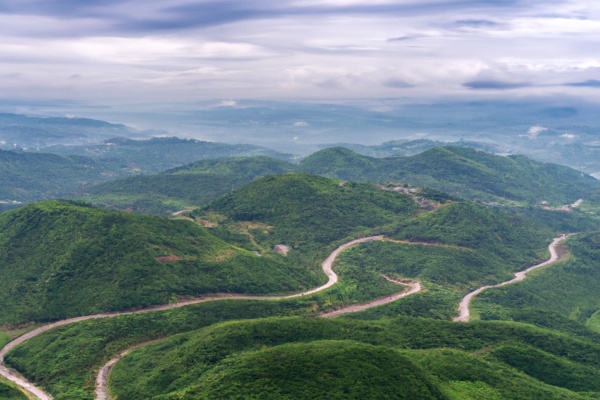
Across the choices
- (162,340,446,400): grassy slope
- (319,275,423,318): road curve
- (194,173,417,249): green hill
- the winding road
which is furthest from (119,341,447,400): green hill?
(194,173,417,249): green hill

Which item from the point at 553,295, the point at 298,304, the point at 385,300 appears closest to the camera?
the point at 298,304

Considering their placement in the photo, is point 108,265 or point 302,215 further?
point 302,215

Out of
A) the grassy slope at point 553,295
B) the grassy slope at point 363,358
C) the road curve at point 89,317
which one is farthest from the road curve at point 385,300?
the grassy slope at point 363,358

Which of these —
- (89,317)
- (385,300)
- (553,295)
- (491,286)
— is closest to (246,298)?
(89,317)

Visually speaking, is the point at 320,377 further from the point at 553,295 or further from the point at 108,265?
the point at 553,295

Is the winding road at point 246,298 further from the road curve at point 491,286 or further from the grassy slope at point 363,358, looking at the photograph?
the grassy slope at point 363,358

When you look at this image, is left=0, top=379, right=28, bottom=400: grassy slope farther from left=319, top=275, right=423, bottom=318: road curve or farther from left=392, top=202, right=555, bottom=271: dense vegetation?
left=392, top=202, right=555, bottom=271: dense vegetation
